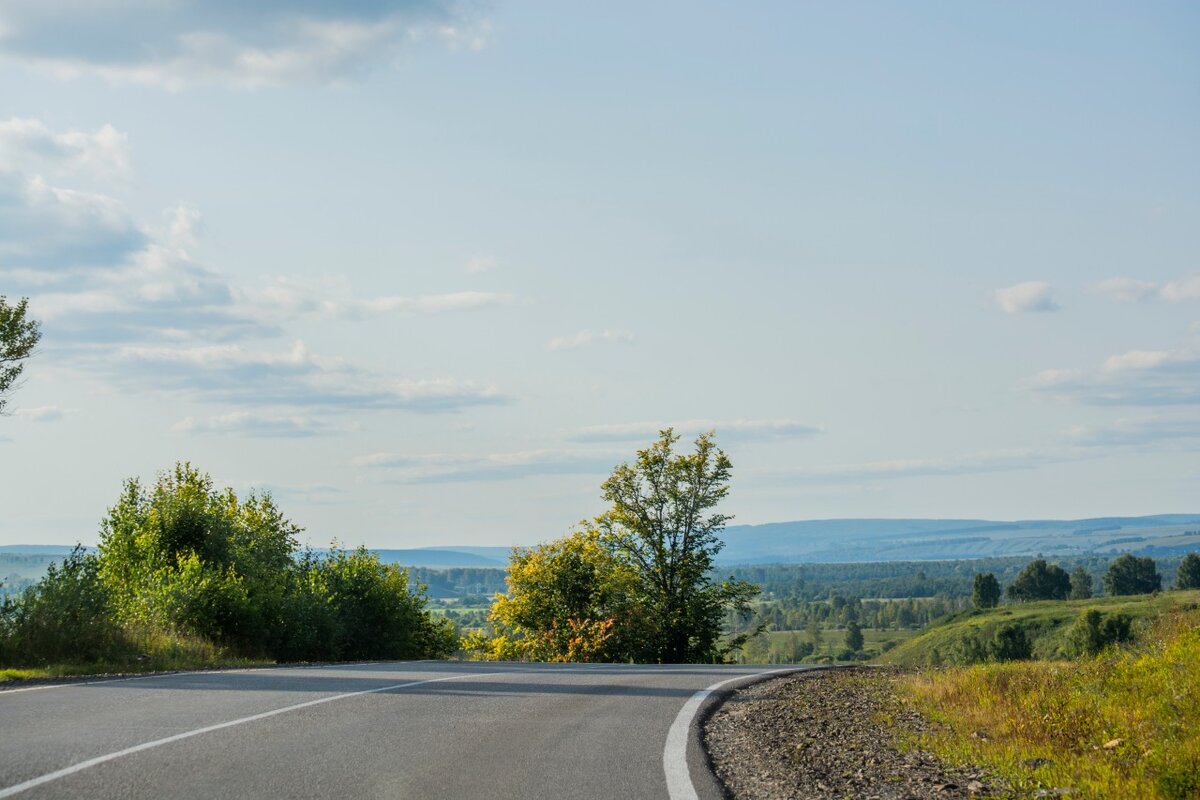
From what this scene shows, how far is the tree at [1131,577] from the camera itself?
157m

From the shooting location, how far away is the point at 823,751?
396 inches

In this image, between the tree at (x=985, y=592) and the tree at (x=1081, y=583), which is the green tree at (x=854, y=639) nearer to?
the tree at (x=985, y=592)

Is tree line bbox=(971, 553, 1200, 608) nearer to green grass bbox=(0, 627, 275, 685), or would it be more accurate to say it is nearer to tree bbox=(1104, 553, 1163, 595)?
tree bbox=(1104, 553, 1163, 595)

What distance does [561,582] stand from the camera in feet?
177

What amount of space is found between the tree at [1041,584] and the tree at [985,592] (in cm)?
272

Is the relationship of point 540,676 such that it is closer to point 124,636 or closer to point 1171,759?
point 124,636

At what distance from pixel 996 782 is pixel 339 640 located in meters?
25.9

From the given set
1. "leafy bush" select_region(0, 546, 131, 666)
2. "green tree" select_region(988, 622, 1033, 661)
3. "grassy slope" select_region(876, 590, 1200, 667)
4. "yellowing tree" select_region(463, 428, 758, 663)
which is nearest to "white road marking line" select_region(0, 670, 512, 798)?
"leafy bush" select_region(0, 546, 131, 666)

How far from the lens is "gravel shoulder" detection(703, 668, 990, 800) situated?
8320mm

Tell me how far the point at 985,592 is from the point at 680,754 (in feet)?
575

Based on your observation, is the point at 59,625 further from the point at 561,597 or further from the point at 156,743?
the point at 561,597

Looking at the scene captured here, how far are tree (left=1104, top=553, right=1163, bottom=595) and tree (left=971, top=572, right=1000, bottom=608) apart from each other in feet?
55.7

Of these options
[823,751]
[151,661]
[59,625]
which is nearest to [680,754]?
[823,751]

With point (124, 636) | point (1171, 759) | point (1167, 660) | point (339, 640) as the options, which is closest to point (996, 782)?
point (1171, 759)
